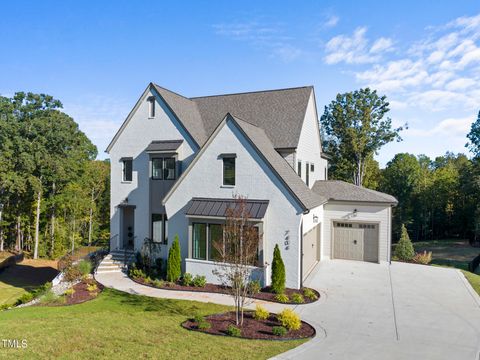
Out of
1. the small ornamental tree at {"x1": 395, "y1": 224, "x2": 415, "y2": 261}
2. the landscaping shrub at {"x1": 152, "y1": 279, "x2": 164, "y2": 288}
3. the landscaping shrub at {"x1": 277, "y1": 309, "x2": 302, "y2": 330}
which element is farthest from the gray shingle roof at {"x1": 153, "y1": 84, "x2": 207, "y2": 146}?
the small ornamental tree at {"x1": 395, "y1": 224, "x2": 415, "y2": 261}

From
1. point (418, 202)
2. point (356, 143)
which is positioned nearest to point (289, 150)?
point (356, 143)

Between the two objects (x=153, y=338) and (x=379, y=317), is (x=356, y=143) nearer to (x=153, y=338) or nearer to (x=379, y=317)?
(x=379, y=317)

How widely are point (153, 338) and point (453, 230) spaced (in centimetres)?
5426

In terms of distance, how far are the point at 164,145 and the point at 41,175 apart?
795 inches

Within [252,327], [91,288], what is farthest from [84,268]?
[252,327]

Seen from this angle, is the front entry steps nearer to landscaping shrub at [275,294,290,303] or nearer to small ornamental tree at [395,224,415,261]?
landscaping shrub at [275,294,290,303]

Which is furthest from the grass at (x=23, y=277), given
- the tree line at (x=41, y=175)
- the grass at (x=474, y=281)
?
the grass at (x=474, y=281)

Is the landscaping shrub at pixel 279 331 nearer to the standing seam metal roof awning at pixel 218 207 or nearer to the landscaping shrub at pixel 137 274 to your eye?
the standing seam metal roof awning at pixel 218 207

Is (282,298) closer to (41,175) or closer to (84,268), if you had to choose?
(84,268)

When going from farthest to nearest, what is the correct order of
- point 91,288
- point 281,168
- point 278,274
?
point 281,168
point 91,288
point 278,274

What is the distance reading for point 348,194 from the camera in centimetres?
2286

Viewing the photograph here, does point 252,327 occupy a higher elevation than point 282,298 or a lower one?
higher

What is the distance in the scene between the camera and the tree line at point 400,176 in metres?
41.8

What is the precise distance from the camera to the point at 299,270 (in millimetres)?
16531
